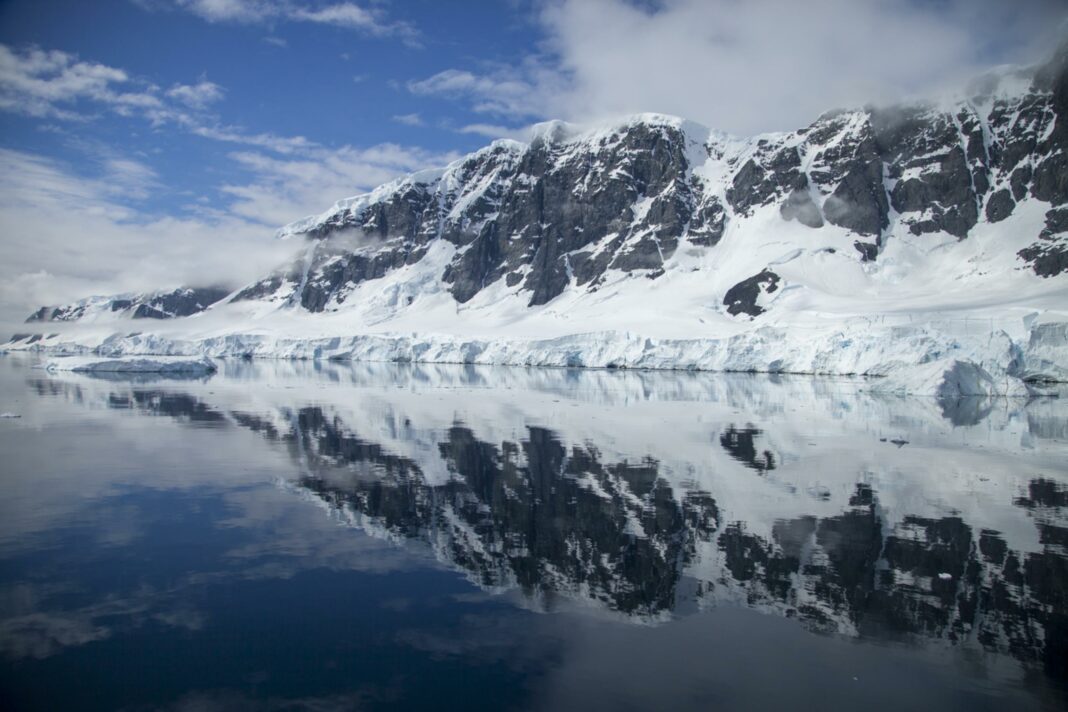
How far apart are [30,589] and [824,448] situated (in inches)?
928

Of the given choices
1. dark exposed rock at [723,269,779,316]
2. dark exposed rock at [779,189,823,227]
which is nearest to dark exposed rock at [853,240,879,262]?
dark exposed rock at [779,189,823,227]

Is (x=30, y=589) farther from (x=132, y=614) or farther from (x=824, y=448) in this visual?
(x=824, y=448)

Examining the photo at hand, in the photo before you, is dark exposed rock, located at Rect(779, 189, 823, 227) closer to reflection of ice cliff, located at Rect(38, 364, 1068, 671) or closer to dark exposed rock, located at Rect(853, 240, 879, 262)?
dark exposed rock, located at Rect(853, 240, 879, 262)

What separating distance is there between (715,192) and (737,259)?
28.6 m

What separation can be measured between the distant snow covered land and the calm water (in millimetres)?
35476

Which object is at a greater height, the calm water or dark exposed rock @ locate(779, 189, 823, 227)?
dark exposed rock @ locate(779, 189, 823, 227)

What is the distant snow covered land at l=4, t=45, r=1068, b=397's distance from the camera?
76.1 m

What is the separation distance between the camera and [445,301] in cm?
17125

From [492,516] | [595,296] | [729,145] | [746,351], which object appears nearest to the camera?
[492,516]

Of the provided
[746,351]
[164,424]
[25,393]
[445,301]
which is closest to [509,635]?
[164,424]

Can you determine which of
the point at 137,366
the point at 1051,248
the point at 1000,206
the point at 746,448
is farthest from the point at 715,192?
the point at 746,448

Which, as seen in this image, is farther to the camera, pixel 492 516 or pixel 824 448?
pixel 824 448

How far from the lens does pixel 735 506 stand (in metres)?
16.8

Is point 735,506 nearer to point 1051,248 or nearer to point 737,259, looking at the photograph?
point 1051,248
